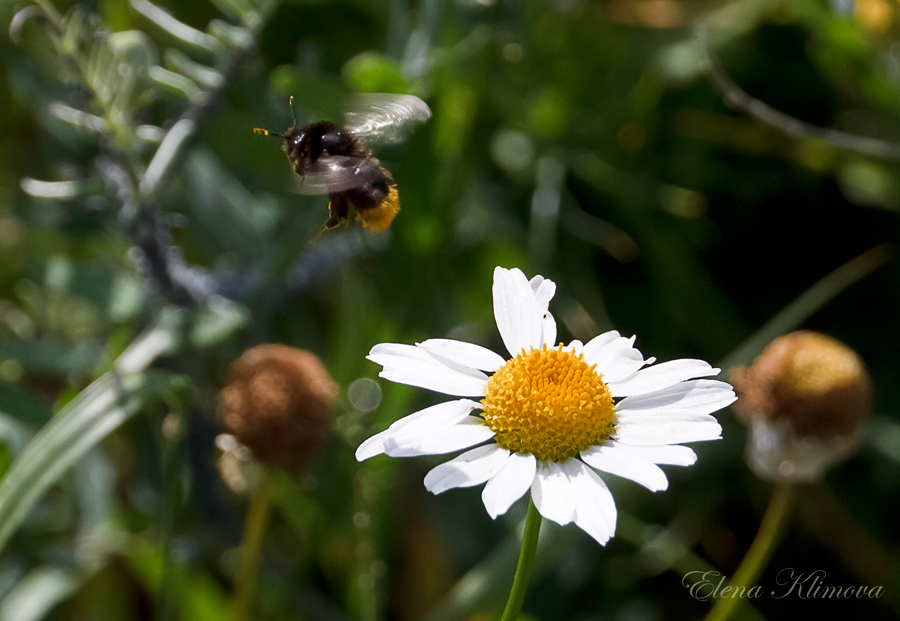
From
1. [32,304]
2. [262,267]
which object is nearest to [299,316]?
[262,267]

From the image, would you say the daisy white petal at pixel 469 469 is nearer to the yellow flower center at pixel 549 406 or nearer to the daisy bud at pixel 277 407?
the yellow flower center at pixel 549 406

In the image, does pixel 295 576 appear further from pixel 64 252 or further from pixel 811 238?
pixel 811 238

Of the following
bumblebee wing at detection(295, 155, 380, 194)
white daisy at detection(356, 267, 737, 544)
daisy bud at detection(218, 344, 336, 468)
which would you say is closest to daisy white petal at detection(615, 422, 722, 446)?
white daisy at detection(356, 267, 737, 544)

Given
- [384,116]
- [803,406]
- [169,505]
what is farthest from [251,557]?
[803,406]

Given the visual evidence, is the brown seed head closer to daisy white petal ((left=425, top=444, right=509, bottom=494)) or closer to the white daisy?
the white daisy

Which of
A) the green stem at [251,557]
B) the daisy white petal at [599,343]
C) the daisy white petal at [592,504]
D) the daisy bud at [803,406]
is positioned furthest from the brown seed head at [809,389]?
the green stem at [251,557]

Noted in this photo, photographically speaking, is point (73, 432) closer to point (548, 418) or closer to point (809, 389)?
point (548, 418)
